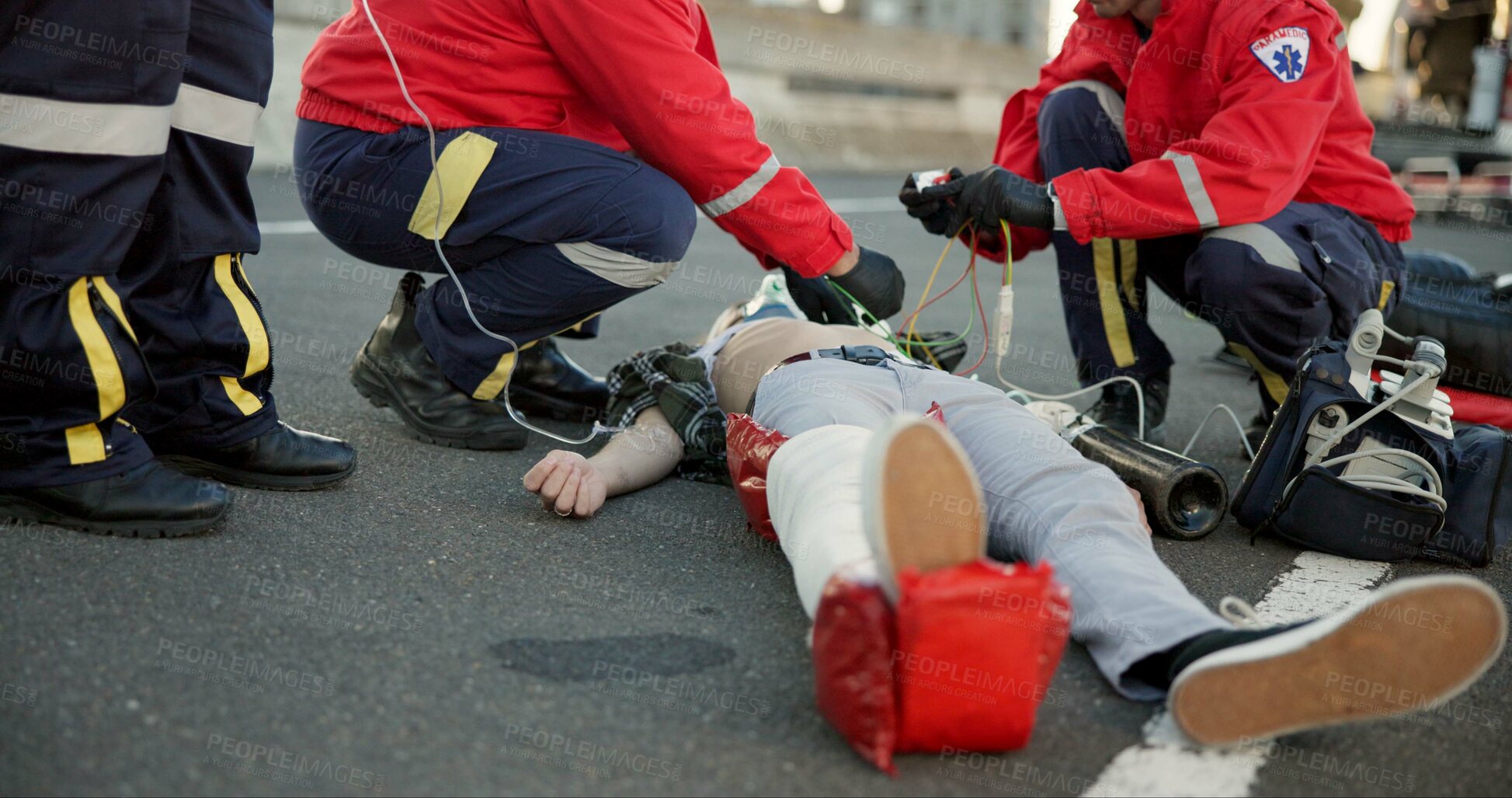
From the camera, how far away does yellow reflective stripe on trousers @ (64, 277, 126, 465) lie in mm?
1746

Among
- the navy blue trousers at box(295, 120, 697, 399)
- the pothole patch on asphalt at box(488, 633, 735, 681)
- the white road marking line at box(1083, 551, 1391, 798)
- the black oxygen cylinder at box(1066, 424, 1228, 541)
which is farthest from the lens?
the navy blue trousers at box(295, 120, 697, 399)

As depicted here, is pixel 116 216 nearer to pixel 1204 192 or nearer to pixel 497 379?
pixel 497 379

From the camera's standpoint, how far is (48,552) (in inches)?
67.7

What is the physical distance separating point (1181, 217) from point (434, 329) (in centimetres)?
165

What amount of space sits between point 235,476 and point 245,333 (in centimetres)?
26

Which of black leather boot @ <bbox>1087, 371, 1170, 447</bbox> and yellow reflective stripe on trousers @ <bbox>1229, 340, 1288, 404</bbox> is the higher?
yellow reflective stripe on trousers @ <bbox>1229, 340, 1288, 404</bbox>

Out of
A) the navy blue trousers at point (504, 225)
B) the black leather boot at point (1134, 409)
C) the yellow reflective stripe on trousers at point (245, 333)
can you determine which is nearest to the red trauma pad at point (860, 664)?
the yellow reflective stripe on trousers at point (245, 333)

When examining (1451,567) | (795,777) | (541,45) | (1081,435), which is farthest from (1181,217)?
(795,777)

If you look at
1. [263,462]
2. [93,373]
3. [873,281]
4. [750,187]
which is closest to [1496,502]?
[873,281]

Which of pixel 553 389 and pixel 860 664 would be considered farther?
pixel 553 389

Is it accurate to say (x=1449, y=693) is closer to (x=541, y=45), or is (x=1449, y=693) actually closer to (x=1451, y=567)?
(x=1451, y=567)

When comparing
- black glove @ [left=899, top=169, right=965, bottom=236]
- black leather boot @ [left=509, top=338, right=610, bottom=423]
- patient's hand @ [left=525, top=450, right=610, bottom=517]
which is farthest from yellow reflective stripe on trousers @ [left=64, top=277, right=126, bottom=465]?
black glove @ [left=899, top=169, right=965, bottom=236]

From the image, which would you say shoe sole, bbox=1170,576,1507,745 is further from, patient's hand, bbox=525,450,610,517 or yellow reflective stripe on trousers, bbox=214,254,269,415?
yellow reflective stripe on trousers, bbox=214,254,269,415

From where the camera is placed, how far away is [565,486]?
2.12 m
